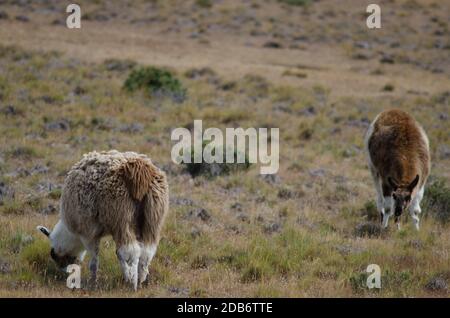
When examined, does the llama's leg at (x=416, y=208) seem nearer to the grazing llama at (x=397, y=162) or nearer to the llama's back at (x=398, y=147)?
the grazing llama at (x=397, y=162)

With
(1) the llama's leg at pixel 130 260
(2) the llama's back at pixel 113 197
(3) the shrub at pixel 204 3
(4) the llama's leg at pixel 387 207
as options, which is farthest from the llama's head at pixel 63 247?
(3) the shrub at pixel 204 3

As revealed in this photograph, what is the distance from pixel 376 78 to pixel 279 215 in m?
18.4

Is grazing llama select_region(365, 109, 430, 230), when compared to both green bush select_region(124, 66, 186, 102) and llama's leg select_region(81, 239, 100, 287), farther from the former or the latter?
green bush select_region(124, 66, 186, 102)

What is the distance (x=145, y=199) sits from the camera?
729 cm

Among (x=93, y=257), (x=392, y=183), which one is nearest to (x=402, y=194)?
(x=392, y=183)

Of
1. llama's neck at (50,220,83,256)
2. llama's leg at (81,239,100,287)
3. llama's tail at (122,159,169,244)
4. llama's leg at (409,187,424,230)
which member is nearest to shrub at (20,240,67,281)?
llama's neck at (50,220,83,256)

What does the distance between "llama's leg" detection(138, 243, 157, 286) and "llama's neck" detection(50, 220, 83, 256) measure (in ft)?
3.04

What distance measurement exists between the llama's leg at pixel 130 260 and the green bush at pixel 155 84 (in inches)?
561

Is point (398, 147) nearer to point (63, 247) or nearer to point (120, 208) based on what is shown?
point (120, 208)

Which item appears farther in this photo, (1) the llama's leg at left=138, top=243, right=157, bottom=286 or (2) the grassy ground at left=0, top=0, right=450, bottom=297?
(2) the grassy ground at left=0, top=0, right=450, bottom=297

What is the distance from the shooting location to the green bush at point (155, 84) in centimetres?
2102

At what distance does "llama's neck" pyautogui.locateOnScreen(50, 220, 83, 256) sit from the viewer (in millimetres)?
7660

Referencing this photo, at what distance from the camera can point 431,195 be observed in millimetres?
12016
